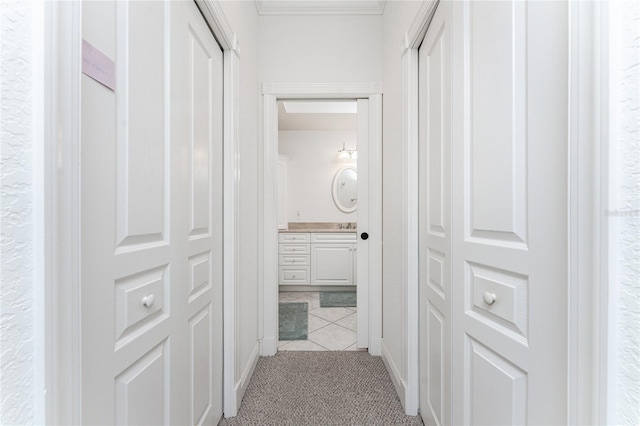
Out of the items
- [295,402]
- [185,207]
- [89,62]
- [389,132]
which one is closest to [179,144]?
[185,207]

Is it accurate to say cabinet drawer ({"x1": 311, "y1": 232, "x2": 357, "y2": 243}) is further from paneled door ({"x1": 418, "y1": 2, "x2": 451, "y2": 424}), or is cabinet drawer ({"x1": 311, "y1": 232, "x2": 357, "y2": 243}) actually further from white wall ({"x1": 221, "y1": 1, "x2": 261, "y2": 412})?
paneled door ({"x1": 418, "y1": 2, "x2": 451, "y2": 424})

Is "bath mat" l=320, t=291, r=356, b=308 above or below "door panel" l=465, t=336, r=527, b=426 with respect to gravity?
below

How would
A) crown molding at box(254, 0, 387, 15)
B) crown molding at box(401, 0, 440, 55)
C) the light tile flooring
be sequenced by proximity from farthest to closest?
1. the light tile flooring
2. crown molding at box(254, 0, 387, 15)
3. crown molding at box(401, 0, 440, 55)

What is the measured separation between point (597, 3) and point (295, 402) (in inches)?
77.8

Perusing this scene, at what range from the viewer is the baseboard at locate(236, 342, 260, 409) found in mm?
1568

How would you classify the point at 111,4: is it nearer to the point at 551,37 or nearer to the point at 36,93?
the point at 36,93

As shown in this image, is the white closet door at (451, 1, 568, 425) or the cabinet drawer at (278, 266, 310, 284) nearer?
the white closet door at (451, 1, 568, 425)

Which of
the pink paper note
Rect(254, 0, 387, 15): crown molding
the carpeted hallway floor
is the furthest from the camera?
Rect(254, 0, 387, 15): crown molding

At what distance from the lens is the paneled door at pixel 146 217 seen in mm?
645

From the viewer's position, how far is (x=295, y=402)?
162cm

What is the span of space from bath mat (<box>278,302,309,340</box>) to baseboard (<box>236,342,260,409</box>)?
1.59ft

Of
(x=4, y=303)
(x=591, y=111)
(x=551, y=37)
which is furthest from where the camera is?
(x=551, y=37)

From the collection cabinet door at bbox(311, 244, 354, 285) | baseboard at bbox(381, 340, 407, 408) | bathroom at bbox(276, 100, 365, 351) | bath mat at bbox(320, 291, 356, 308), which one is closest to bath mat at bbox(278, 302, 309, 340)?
bathroom at bbox(276, 100, 365, 351)

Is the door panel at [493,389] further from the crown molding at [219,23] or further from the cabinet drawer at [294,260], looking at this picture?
the cabinet drawer at [294,260]
